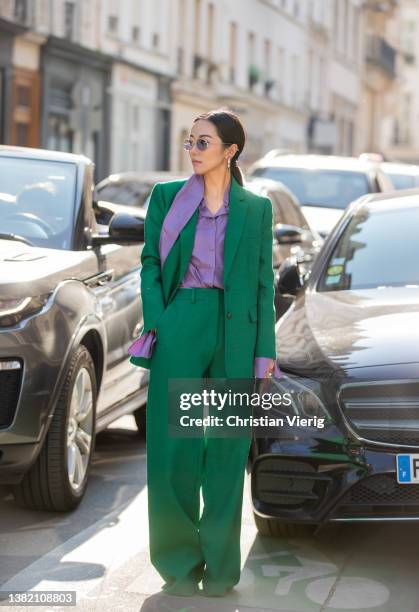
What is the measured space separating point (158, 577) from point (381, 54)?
61046 millimetres

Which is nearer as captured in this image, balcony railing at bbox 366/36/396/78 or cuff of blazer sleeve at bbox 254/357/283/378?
cuff of blazer sleeve at bbox 254/357/283/378

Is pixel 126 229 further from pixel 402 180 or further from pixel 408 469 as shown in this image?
pixel 402 180

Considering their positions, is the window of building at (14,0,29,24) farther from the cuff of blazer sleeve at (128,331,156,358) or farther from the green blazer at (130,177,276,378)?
the cuff of blazer sleeve at (128,331,156,358)

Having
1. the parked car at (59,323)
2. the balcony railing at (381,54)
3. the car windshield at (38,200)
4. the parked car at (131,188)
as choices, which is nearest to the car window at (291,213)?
the parked car at (131,188)

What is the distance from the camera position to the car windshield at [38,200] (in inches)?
282

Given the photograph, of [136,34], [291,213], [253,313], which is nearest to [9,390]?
[253,313]

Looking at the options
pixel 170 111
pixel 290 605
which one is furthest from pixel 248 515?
pixel 170 111

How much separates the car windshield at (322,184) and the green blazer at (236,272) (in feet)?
37.1

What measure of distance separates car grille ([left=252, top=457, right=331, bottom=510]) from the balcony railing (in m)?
59.3

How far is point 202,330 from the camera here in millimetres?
5133

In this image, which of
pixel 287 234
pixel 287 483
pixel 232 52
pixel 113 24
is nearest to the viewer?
pixel 287 483

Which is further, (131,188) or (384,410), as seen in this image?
(131,188)

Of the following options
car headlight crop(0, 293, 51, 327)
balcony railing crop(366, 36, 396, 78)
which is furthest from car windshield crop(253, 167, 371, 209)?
balcony railing crop(366, 36, 396, 78)

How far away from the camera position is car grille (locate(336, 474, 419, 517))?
5520 mm
